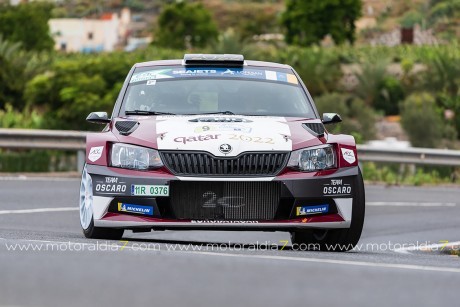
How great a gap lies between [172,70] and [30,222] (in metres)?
3.40

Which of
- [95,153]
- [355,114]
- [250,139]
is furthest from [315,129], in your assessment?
[355,114]

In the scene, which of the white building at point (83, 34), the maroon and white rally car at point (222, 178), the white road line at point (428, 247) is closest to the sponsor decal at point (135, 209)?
the maroon and white rally car at point (222, 178)

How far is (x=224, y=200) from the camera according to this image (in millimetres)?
10305

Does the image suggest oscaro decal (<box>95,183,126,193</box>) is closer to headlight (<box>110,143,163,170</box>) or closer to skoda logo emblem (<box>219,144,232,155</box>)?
headlight (<box>110,143,163,170</box>)

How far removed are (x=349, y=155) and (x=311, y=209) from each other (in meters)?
0.55

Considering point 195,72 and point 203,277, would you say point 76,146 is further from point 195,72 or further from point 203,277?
point 203,277

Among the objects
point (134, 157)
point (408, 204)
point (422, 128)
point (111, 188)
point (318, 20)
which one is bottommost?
point (318, 20)

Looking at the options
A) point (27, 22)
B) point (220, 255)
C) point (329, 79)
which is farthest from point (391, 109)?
point (220, 255)

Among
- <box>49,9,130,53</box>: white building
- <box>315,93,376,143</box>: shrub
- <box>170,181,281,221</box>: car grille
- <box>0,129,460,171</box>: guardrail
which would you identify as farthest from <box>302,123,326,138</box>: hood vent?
<box>49,9,130,53</box>: white building

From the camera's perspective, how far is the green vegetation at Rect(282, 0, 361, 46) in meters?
113

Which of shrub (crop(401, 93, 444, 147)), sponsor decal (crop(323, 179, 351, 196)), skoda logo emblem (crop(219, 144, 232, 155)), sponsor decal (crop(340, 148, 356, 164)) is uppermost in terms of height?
skoda logo emblem (crop(219, 144, 232, 155))

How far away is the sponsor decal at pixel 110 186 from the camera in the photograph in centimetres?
1045

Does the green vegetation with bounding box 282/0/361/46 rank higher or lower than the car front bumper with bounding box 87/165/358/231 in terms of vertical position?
lower

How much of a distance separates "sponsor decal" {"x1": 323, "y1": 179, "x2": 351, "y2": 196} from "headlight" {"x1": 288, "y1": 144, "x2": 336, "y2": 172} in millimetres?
127
